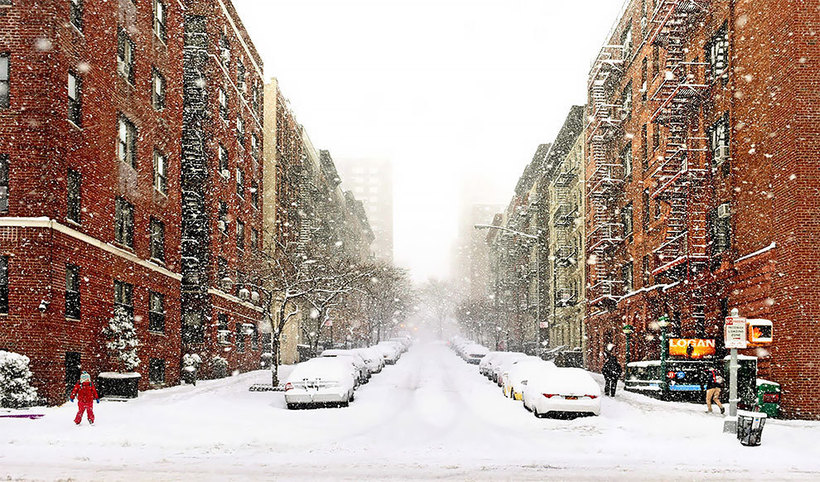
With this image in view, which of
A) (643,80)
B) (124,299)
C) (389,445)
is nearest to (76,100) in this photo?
(124,299)

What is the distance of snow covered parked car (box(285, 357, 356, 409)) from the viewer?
25188 millimetres

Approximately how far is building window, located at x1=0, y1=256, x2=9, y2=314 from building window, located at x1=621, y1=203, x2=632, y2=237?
30853mm

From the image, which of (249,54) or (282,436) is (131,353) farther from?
(249,54)

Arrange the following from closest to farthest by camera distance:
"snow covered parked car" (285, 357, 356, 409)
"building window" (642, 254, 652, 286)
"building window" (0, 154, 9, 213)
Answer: "building window" (0, 154, 9, 213), "snow covered parked car" (285, 357, 356, 409), "building window" (642, 254, 652, 286)

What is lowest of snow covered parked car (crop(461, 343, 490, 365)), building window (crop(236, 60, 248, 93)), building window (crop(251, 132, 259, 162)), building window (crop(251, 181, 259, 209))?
snow covered parked car (crop(461, 343, 490, 365))

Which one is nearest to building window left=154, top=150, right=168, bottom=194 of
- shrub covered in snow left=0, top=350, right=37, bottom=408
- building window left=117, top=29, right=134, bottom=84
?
building window left=117, top=29, right=134, bottom=84

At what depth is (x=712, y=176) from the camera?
98.5 ft

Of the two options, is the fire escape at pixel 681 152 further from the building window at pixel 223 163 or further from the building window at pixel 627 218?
the building window at pixel 223 163

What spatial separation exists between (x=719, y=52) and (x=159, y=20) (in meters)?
21.5

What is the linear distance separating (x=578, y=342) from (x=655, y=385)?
102ft

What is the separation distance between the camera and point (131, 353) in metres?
28.1

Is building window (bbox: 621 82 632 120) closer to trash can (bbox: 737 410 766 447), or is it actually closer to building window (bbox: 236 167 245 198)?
building window (bbox: 236 167 245 198)

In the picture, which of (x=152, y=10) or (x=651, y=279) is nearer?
(x=152, y=10)

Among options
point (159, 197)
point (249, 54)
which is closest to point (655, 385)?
point (159, 197)
